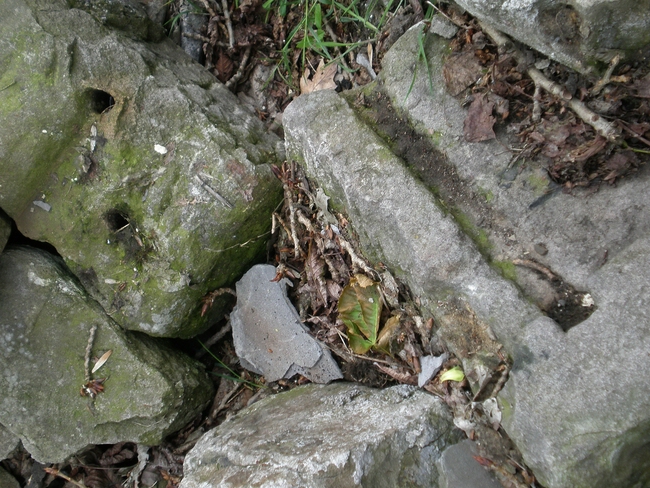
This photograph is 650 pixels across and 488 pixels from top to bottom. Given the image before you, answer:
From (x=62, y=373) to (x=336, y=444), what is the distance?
1.60 metres

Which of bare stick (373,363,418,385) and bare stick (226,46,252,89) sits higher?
bare stick (226,46,252,89)

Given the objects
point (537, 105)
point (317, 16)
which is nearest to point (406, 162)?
point (537, 105)

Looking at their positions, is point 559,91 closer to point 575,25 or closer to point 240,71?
point 575,25

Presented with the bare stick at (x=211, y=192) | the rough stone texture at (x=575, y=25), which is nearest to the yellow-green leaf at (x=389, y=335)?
the bare stick at (x=211, y=192)

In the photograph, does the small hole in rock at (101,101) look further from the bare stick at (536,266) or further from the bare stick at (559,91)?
the bare stick at (536,266)

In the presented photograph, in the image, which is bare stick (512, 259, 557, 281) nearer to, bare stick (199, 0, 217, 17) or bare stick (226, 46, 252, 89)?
bare stick (226, 46, 252, 89)

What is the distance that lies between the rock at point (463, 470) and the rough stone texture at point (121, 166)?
4.63 ft

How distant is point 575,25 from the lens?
173 centimetres

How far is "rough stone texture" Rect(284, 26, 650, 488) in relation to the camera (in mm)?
1623

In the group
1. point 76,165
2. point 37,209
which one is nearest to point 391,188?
point 76,165

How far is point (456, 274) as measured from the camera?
1.98 m

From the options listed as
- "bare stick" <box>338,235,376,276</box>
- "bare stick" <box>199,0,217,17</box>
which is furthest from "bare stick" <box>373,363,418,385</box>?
"bare stick" <box>199,0,217,17</box>

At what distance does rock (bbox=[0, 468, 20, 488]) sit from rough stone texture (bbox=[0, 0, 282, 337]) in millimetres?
1502

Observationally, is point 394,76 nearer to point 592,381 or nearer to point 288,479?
point 592,381
